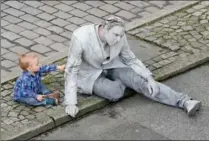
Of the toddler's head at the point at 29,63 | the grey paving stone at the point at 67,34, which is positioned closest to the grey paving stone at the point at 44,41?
the grey paving stone at the point at 67,34

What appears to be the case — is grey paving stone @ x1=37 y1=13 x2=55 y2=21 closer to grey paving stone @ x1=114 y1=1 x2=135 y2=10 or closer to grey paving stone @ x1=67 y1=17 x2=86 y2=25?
grey paving stone @ x1=67 y1=17 x2=86 y2=25

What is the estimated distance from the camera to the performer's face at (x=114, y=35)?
21.6ft

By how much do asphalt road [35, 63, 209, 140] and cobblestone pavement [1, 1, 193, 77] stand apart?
146 cm

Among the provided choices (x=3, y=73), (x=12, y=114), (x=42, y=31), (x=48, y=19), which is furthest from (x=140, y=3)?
(x=12, y=114)

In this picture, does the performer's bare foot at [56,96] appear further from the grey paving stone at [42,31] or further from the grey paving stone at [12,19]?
the grey paving stone at [12,19]

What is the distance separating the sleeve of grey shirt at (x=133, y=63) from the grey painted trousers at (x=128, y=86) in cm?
6

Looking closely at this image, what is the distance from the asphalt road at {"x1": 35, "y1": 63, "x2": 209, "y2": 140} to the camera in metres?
6.55

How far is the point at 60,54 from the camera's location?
26.2ft

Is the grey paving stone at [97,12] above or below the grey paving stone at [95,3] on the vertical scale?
Answer: below

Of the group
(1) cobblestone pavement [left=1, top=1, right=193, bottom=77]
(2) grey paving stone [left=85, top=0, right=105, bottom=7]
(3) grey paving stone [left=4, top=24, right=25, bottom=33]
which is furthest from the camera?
(2) grey paving stone [left=85, top=0, right=105, bottom=7]

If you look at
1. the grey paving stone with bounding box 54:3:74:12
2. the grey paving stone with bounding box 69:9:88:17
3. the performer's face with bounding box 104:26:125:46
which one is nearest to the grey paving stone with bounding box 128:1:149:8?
the grey paving stone with bounding box 69:9:88:17

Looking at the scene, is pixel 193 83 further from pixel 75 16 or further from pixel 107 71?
pixel 75 16

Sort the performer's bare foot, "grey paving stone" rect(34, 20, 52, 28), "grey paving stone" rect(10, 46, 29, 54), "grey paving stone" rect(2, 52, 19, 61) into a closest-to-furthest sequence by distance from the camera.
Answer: the performer's bare foot
"grey paving stone" rect(2, 52, 19, 61)
"grey paving stone" rect(10, 46, 29, 54)
"grey paving stone" rect(34, 20, 52, 28)

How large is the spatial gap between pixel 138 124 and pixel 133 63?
746 millimetres
